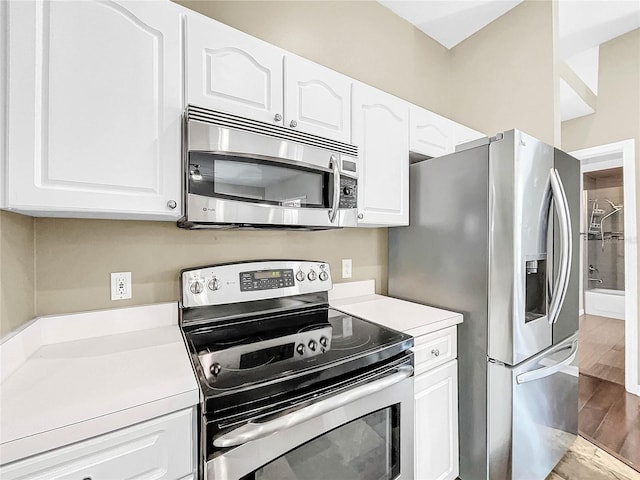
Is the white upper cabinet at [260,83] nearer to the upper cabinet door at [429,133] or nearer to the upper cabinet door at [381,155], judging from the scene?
the upper cabinet door at [381,155]

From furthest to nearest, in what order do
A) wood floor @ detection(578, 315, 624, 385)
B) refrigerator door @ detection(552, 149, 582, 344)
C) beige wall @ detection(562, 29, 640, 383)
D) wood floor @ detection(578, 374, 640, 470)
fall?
wood floor @ detection(578, 315, 624, 385)
beige wall @ detection(562, 29, 640, 383)
wood floor @ detection(578, 374, 640, 470)
refrigerator door @ detection(552, 149, 582, 344)

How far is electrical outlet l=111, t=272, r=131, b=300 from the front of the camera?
1221 millimetres

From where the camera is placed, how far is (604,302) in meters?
4.61

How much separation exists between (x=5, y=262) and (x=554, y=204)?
2181mm

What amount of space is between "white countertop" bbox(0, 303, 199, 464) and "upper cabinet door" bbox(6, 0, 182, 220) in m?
0.45

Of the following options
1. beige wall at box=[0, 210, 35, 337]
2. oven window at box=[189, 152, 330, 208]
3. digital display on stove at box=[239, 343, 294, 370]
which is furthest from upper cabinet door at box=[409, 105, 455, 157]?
beige wall at box=[0, 210, 35, 337]

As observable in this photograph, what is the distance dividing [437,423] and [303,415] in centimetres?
84

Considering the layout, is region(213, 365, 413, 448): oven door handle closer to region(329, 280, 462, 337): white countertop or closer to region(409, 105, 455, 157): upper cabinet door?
region(329, 280, 462, 337): white countertop

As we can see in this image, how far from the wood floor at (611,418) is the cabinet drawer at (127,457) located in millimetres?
2414

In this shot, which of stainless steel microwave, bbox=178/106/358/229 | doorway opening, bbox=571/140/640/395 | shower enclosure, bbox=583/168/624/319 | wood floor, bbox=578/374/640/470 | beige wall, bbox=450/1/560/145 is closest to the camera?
stainless steel microwave, bbox=178/106/358/229

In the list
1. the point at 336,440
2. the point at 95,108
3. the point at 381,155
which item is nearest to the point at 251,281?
the point at 336,440

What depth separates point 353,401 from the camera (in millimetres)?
1028

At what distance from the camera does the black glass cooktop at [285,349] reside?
88 centimetres

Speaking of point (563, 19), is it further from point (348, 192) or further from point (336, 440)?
point (336, 440)
